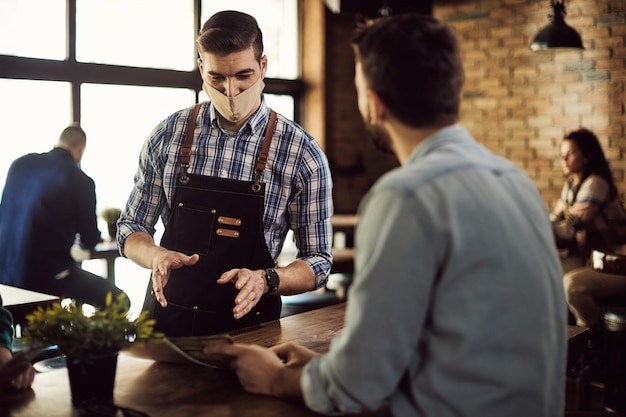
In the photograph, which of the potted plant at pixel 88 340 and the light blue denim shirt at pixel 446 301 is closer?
the light blue denim shirt at pixel 446 301

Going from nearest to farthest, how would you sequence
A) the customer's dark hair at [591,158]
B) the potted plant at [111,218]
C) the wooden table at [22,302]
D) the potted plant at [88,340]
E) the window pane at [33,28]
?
1. the potted plant at [88,340]
2. the wooden table at [22,302]
3. the window pane at [33,28]
4. the customer's dark hair at [591,158]
5. the potted plant at [111,218]

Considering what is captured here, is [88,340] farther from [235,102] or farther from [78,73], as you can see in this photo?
[78,73]

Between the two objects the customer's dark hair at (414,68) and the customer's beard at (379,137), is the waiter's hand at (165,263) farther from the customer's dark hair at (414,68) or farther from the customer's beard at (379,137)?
the customer's dark hair at (414,68)

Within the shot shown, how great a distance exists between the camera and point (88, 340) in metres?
1.33

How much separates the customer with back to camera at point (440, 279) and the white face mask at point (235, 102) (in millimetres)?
1038

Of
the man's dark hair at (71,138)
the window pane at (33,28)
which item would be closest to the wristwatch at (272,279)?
the man's dark hair at (71,138)

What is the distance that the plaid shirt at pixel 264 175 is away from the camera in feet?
7.27

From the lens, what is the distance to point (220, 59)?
2.16 metres

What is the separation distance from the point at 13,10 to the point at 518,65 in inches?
167

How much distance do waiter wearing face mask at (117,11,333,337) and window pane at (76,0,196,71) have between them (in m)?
3.55

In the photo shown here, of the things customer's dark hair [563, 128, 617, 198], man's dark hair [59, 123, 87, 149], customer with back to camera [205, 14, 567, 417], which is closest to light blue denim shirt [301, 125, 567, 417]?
customer with back to camera [205, 14, 567, 417]

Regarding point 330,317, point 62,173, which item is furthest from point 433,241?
point 62,173

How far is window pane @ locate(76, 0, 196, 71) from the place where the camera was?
18.1 ft

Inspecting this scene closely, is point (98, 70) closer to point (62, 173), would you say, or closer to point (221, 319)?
point (62, 173)
